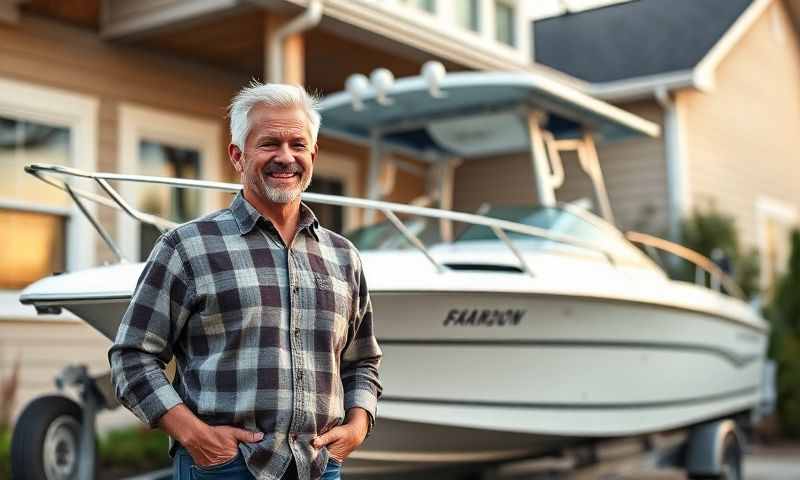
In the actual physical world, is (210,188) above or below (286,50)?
below

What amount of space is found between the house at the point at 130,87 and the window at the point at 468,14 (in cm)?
6

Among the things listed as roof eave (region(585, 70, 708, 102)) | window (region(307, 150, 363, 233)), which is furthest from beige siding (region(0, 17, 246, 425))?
roof eave (region(585, 70, 708, 102))

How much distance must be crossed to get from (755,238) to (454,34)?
630 centimetres

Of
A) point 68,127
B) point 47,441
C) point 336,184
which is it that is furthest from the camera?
point 336,184

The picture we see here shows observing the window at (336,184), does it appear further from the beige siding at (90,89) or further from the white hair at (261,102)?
the white hair at (261,102)

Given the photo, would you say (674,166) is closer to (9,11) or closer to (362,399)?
(9,11)

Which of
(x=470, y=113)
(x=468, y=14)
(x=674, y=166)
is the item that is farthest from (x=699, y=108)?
(x=470, y=113)

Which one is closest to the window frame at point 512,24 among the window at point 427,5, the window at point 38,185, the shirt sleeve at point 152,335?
the window at point 427,5

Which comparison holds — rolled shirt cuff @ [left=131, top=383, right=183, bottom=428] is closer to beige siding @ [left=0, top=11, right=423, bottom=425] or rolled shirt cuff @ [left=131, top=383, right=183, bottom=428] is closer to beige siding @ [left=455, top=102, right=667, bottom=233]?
beige siding @ [left=0, top=11, right=423, bottom=425]

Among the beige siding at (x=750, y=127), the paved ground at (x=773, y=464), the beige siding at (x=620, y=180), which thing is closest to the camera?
the paved ground at (x=773, y=464)

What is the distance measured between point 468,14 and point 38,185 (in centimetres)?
419

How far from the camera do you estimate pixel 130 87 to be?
8109 mm

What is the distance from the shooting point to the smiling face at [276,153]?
235 cm

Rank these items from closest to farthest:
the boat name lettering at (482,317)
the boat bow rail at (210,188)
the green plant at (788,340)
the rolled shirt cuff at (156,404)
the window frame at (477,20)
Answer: the rolled shirt cuff at (156,404), the boat bow rail at (210,188), the boat name lettering at (482,317), the window frame at (477,20), the green plant at (788,340)
